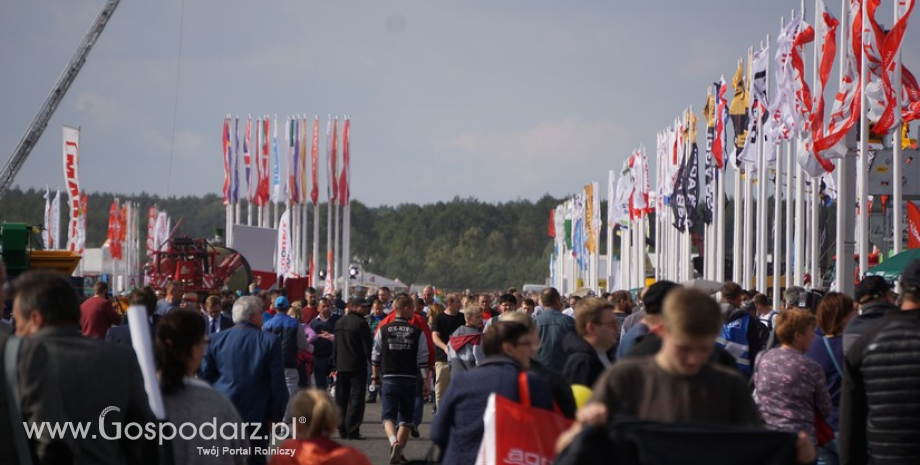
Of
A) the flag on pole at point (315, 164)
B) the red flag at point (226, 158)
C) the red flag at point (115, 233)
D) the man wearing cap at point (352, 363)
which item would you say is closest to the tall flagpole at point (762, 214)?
the man wearing cap at point (352, 363)

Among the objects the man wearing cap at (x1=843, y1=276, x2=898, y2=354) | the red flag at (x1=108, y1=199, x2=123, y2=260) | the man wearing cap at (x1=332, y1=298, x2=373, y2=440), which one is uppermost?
the red flag at (x1=108, y1=199, x2=123, y2=260)

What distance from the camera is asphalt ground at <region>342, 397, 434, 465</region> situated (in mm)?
15125

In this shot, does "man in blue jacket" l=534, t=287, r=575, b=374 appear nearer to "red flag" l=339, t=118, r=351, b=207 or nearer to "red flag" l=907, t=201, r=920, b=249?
"red flag" l=907, t=201, r=920, b=249

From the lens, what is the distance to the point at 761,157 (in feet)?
114

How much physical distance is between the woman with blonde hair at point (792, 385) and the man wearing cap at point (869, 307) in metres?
0.26

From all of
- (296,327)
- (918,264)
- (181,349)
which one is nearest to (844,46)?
(296,327)

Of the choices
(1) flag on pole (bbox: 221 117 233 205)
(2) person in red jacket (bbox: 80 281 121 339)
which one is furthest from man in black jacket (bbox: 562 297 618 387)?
(1) flag on pole (bbox: 221 117 233 205)

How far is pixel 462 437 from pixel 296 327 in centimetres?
809

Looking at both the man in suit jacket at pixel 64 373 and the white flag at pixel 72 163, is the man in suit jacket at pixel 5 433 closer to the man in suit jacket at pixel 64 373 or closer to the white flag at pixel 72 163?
the man in suit jacket at pixel 64 373

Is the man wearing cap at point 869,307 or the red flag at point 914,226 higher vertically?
the red flag at point 914,226

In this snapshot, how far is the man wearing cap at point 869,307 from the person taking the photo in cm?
827

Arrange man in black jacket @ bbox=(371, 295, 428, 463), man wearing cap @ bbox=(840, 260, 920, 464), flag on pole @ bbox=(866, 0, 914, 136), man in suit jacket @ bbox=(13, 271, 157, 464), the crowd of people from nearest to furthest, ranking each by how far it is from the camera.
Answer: the crowd of people, man in suit jacket @ bbox=(13, 271, 157, 464), man wearing cap @ bbox=(840, 260, 920, 464), man in black jacket @ bbox=(371, 295, 428, 463), flag on pole @ bbox=(866, 0, 914, 136)

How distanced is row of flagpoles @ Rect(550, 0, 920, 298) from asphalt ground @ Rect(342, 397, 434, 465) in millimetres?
8273

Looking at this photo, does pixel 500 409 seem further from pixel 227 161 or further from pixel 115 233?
pixel 115 233
